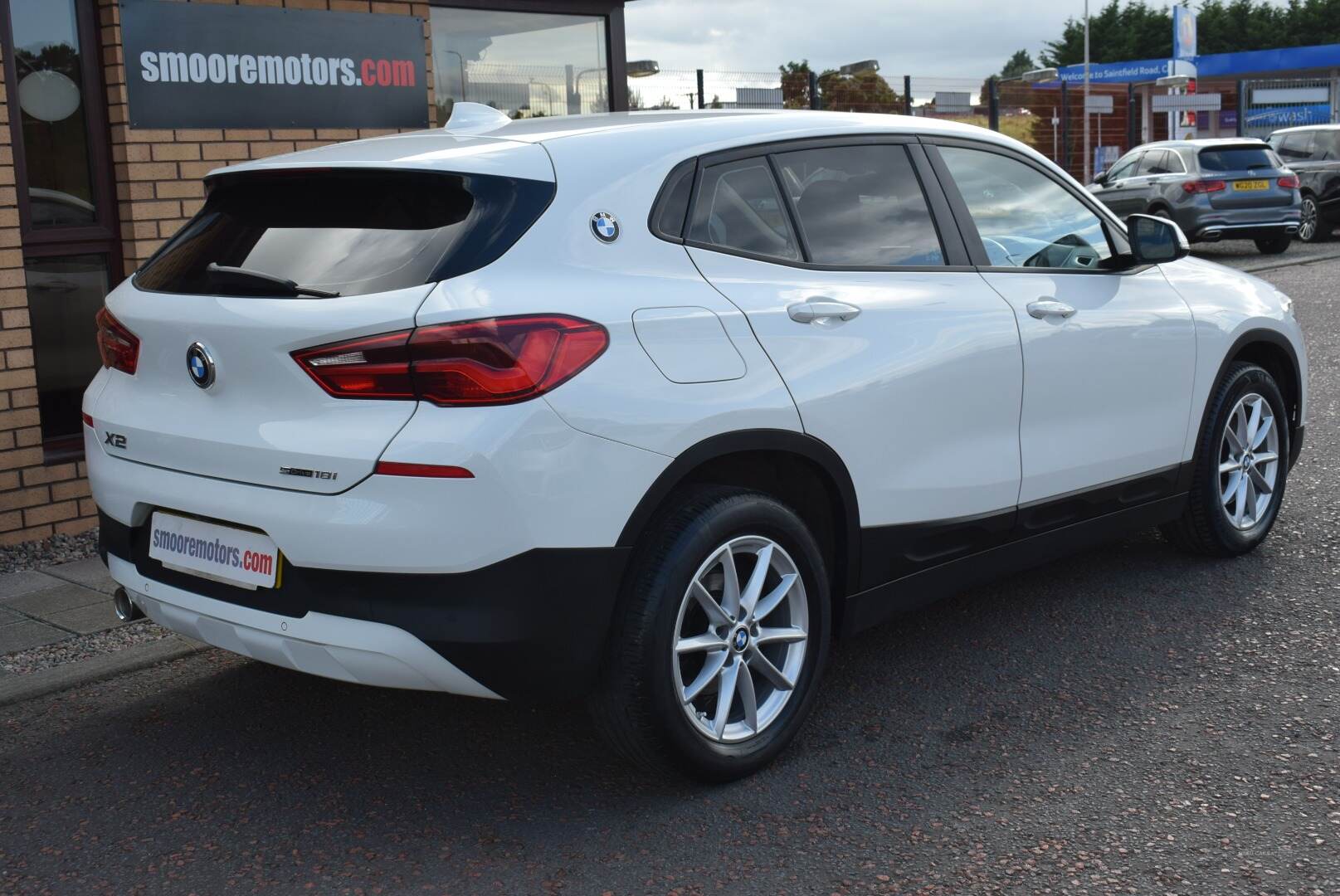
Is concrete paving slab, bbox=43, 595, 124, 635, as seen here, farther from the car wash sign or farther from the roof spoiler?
the car wash sign

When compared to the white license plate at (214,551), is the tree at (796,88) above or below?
above

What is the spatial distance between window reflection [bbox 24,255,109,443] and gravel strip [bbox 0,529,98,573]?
1.92 feet

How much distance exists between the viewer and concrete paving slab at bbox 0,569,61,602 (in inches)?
227

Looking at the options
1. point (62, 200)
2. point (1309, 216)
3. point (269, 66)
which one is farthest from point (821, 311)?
point (1309, 216)

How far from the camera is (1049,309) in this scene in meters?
4.67

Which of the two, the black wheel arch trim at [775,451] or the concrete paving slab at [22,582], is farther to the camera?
the concrete paving slab at [22,582]

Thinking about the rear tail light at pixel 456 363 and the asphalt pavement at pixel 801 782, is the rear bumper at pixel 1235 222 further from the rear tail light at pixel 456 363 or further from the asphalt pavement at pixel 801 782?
the rear tail light at pixel 456 363

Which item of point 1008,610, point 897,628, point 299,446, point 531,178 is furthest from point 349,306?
point 1008,610

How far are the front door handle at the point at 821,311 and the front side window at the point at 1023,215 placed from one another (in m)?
0.83

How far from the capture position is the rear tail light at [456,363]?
324cm

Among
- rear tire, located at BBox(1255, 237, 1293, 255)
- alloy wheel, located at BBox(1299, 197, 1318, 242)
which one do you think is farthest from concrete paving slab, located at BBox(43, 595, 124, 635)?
alloy wheel, located at BBox(1299, 197, 1318, 242)

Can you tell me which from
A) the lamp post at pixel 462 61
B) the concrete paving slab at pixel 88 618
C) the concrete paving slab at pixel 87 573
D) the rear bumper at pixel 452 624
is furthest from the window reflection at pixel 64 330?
the rear bumper at pixel 452 624

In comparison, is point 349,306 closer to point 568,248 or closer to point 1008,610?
point 568,248

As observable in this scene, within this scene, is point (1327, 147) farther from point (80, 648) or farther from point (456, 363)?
point (456, 363)
